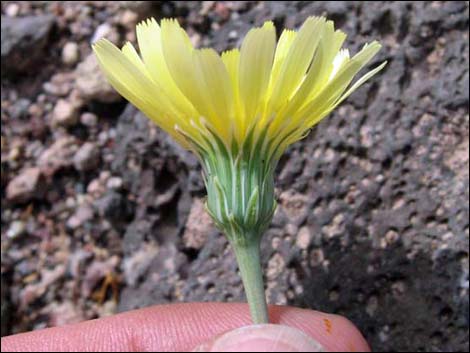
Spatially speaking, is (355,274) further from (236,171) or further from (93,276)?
(93,276)

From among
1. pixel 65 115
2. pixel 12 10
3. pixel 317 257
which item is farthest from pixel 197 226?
pixel 12 10

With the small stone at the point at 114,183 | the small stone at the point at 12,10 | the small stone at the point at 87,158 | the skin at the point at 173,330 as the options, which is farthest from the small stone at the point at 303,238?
the small stone at the point at 12,10

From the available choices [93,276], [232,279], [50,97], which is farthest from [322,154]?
[50,97]

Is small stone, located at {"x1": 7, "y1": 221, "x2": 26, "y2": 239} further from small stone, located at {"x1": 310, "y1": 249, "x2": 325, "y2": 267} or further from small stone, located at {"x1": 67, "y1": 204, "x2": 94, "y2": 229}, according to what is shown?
small stone, located at {"x1": 310, "y1": 249, "x2": 325, "y2": 267}

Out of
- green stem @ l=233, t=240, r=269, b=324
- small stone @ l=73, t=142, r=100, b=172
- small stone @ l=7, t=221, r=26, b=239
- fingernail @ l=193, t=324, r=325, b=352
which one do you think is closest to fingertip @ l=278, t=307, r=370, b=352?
green stem @ l=233, t=240, r=269, b=324

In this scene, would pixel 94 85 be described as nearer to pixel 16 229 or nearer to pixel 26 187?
pixel 26 187

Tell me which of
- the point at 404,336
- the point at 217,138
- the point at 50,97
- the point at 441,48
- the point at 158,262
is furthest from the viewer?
the point at 50,97
